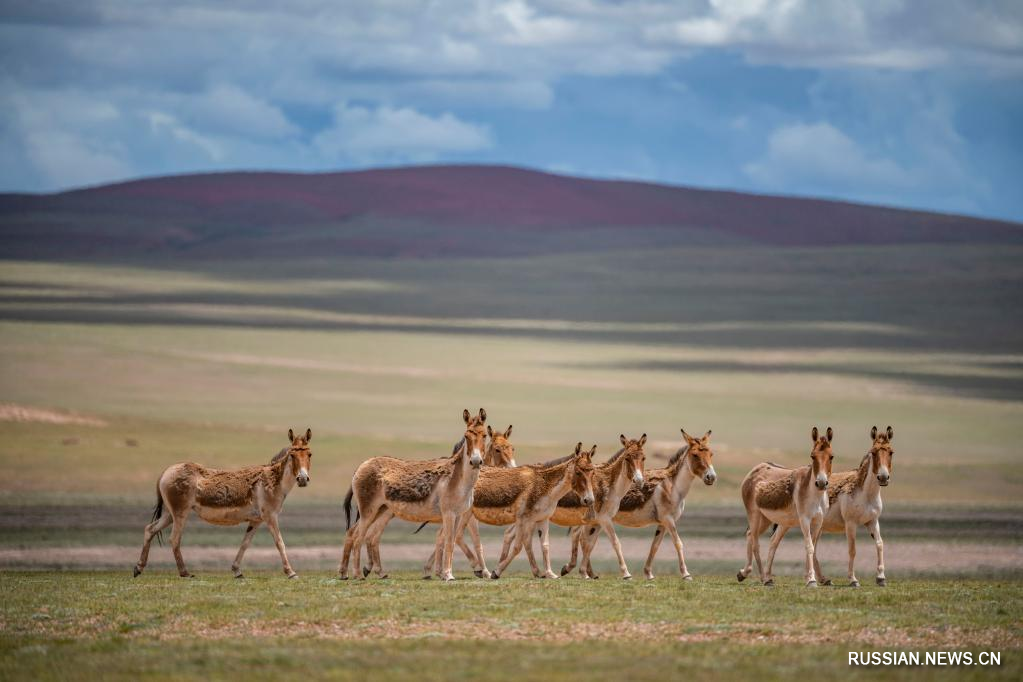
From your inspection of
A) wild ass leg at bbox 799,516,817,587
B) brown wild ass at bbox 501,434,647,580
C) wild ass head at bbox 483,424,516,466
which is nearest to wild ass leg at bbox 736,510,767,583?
wild ass leg at bbox 799,516,817,587

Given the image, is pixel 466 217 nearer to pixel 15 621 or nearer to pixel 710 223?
pixel 710 223

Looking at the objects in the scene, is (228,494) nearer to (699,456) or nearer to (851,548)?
(699,456)

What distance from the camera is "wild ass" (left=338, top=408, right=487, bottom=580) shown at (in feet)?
66.5

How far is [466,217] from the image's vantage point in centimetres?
14700

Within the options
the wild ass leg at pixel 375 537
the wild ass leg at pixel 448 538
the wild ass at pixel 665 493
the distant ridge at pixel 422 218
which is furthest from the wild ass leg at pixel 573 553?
the distant ridge at pixel 422 218

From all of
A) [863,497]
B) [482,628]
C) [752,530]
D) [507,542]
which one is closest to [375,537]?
[507,542]

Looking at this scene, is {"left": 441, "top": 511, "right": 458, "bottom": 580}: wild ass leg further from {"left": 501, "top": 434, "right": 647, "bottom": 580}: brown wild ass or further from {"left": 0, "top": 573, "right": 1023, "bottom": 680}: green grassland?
{"left": 501, "top": 434, "right": 647, "bottom": 580}: brown wild ass

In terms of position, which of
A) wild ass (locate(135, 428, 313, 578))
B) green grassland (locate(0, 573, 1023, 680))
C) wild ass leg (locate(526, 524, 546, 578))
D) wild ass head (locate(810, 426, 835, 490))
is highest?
wild ass head (locate(810, 426, 835, 490))

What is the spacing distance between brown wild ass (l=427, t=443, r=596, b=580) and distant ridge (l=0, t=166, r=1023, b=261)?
105m

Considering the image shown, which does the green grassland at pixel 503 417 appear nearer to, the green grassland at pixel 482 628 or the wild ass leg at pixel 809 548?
the green grassland at pixel 482 628

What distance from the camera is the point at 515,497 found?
2094 cm

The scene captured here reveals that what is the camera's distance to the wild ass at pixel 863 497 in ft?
64.9

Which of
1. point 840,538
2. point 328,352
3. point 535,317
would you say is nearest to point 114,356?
point 328,352

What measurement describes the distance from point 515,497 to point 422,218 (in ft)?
414
